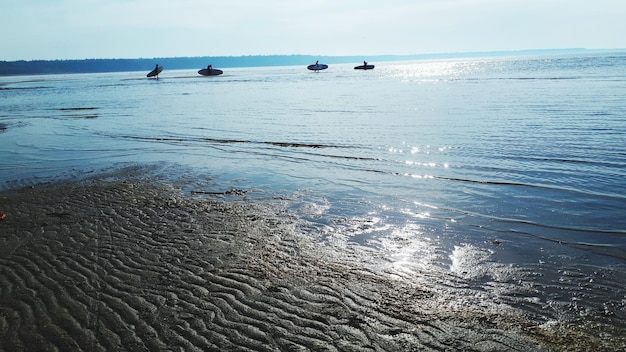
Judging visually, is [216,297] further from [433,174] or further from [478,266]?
[433,174]

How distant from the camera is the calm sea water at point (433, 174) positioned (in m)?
7.25

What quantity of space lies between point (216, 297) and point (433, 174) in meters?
9.06

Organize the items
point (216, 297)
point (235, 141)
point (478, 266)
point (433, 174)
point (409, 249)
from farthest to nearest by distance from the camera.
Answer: point (235, 141) → point (433, 174) → point (409, 249) → point (478, 266) → point (216, 297)

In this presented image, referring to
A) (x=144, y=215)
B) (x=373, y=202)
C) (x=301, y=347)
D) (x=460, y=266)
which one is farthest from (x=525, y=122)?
(x=301, y=347)

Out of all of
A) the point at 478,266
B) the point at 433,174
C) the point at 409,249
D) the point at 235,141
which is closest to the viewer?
the point at 478,266

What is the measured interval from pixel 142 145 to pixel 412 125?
13.6 metres

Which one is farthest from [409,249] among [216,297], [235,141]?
[235,141]

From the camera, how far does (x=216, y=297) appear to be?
6.16m

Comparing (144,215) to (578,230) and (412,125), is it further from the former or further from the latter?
(412,125)

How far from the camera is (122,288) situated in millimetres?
6434

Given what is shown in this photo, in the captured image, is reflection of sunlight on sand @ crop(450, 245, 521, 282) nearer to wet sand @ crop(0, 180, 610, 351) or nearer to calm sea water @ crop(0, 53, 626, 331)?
calm sea water @ crop(0, 53, 626, 331)

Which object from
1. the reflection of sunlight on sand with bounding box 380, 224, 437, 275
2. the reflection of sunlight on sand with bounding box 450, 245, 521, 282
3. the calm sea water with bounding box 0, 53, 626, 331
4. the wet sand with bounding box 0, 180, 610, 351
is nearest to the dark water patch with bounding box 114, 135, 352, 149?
the calm sea water with bounding box 0, 53, 626, 331

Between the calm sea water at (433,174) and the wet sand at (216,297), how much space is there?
89cm

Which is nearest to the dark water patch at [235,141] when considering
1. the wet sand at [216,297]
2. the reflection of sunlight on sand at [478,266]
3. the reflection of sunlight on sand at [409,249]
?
the wet sand at [216,297]
